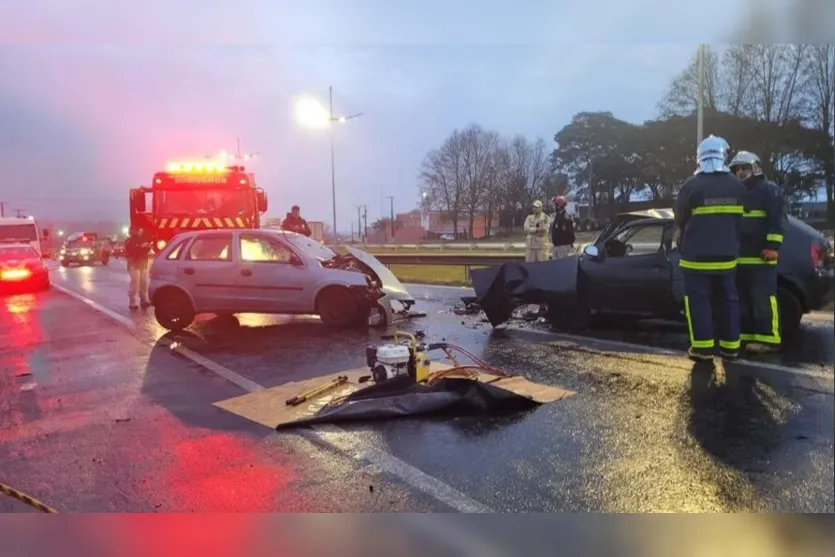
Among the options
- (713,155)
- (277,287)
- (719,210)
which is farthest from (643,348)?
(277,287)

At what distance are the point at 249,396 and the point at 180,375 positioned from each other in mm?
820

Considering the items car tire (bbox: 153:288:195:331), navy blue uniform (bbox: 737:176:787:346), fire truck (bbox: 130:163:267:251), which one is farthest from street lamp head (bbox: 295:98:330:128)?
car tire (bbox: 153:288:195:331)

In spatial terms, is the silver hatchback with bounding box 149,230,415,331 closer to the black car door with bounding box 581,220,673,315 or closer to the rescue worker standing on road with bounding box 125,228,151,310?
the rescue worker standing on road with bounding box 125,228,151,310

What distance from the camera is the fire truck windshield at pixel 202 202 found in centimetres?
233

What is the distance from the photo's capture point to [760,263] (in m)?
3.00

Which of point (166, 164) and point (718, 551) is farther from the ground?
point (166, 164)

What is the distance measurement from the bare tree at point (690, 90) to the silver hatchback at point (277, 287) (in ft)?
6.52

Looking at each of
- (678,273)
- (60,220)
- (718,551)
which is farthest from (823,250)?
(60,220)

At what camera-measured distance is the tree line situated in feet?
5.88

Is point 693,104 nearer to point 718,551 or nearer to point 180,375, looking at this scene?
point 718,551

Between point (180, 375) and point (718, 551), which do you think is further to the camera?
point (180, 375)

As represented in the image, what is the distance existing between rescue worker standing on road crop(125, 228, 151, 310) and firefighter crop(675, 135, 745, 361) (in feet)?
7.18

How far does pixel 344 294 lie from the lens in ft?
14.6

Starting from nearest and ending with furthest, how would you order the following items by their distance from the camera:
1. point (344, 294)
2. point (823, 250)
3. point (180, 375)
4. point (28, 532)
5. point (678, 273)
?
point (28, 532), point (823, 250), point (180, 375), point (678, 273), point (344, 294)
